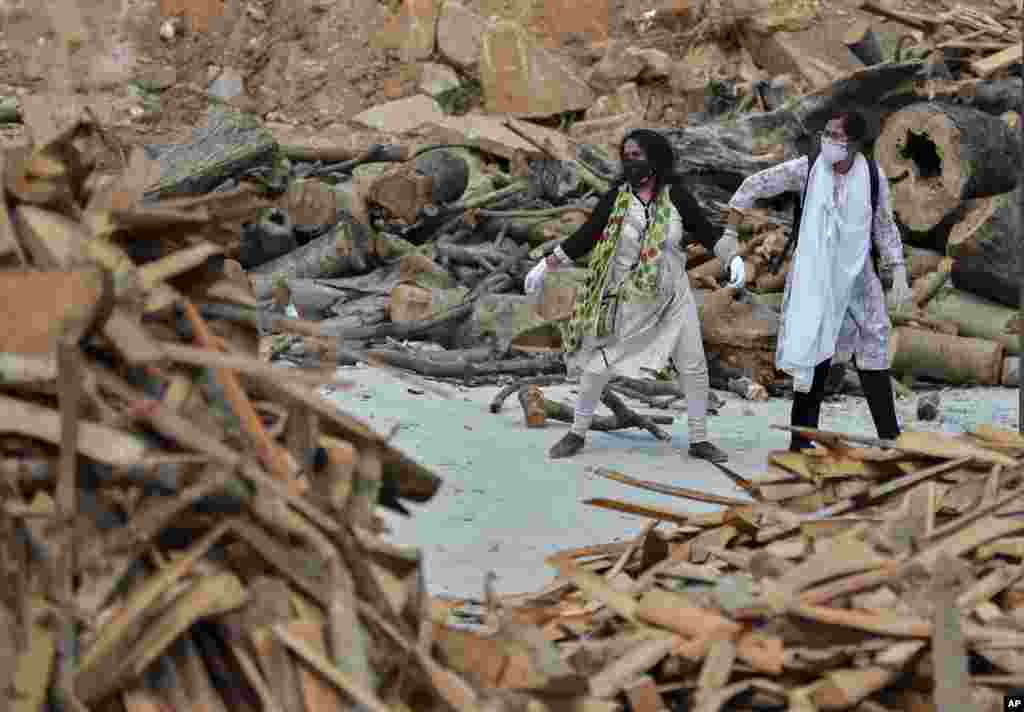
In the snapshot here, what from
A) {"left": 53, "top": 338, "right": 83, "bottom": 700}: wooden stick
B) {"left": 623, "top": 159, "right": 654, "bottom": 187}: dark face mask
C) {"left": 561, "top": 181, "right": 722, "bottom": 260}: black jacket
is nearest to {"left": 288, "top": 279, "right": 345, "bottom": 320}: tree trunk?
{"left": 561, "top": 181, "right": 722, "bottom": 260}: black jacket

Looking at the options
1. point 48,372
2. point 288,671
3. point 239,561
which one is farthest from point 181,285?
point 288,671

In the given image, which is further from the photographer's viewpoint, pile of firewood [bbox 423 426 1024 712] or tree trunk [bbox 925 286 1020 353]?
tree trunk [bbox 925 286 1020 353]

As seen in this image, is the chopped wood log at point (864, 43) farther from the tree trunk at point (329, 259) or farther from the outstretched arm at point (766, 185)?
the outstretched arm at point (766, 185)

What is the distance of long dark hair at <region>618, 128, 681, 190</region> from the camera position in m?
7.59

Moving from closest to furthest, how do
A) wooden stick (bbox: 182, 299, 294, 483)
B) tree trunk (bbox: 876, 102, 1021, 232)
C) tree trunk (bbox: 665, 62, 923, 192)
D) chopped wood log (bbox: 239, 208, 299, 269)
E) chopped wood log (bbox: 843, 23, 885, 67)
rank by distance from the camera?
wooden stick (bbox: 182, 299, 294, 483) → tree trunk (bbox: 876, 102, 1021, 232) → chopped wood log (bbox: 239, 208, 299, 269) → tree trunk (bbox: 665, 62, 923, 192) → chopped wood log (bbox: 843, 23, 885, 67)

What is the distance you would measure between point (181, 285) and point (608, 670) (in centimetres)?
109

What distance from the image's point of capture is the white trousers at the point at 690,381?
7.87m

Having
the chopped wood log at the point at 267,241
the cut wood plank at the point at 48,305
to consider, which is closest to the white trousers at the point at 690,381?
the chopped wood log at the point at 267,241

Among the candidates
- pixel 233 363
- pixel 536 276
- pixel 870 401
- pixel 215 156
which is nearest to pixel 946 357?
pixel 870 401

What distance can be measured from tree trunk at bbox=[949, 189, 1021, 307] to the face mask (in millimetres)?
3640

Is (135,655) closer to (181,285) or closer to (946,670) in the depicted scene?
(181,285)

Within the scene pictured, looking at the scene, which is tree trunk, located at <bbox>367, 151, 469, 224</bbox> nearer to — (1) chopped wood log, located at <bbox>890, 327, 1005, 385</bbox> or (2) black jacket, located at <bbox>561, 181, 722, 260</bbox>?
(1) chopped wood log, located at <bbox>890, 327, 1005, 385</bbox>

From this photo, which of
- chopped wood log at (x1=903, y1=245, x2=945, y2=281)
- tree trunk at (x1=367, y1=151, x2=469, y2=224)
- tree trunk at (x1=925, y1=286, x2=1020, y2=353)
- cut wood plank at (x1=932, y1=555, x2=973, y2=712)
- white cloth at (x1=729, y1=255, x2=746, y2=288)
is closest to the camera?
cut wood plank at (x1=932, y1=555, x2=973, y2=712)

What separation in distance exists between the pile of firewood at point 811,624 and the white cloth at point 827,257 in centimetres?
378
